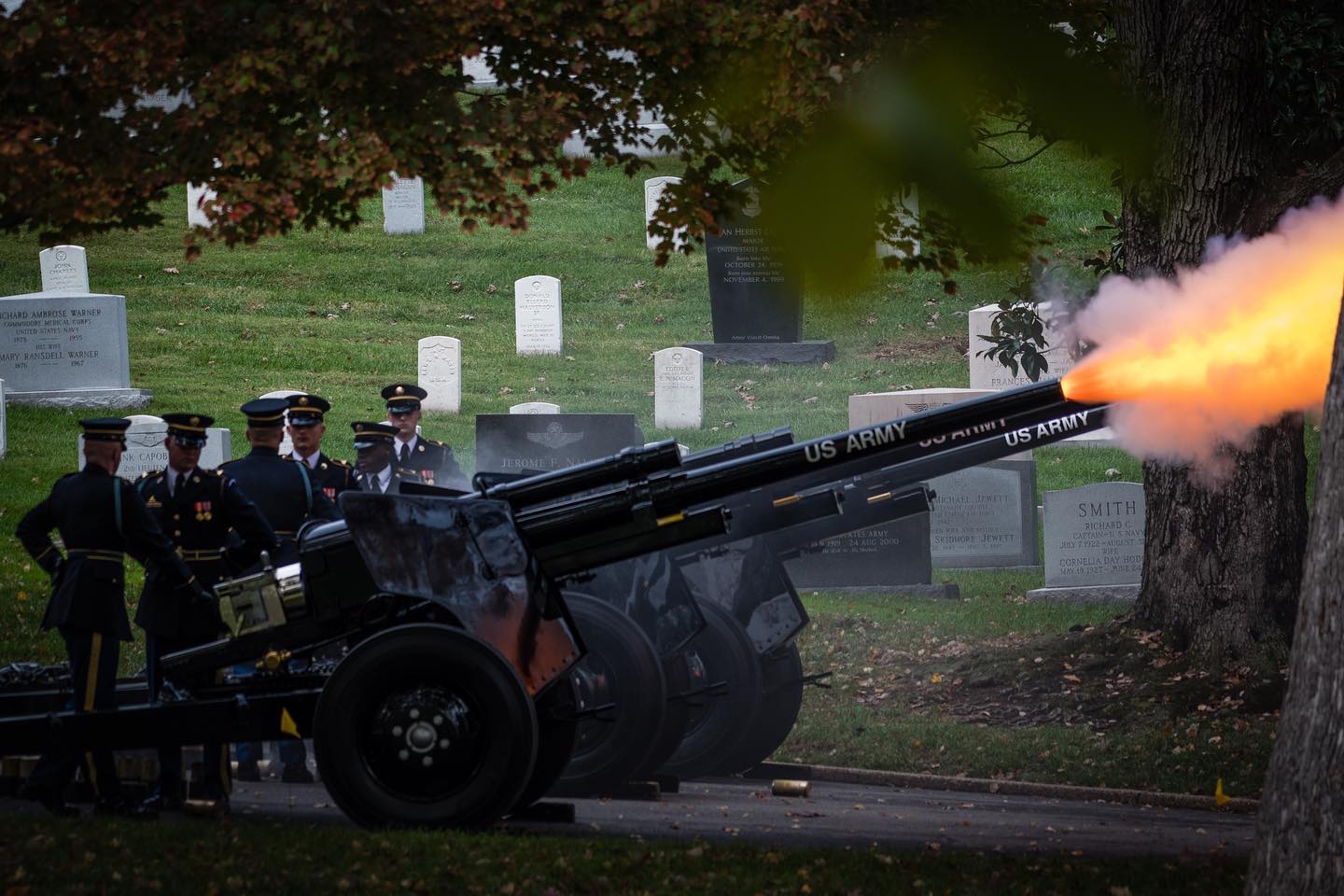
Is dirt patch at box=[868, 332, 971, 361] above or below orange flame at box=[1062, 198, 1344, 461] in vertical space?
above

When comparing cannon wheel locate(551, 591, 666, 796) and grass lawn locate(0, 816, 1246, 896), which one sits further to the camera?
cannon wheel locate(551, 591, 666, 796)

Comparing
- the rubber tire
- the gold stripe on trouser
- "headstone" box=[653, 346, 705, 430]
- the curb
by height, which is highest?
"headstone" box=[653, 346, 705, 430]

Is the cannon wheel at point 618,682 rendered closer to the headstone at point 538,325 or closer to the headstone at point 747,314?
the headstone at point 747,314

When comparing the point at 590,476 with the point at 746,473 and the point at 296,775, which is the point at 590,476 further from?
the point at 296,775

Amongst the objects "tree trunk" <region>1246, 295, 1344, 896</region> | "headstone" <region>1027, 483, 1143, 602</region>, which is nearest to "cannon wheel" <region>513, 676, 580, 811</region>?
"tree trunk" <region>1246, 295, 1344, 896</region>

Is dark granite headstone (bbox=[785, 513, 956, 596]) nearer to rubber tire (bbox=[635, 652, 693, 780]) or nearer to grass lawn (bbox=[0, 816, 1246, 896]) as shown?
rubber tire (bbox=[635, 652, 693, 780])

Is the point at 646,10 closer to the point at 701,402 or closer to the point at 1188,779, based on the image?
the point at 1188,779

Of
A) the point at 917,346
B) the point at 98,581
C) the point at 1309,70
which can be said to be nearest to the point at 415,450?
the point at 98,581

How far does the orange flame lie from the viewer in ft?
26.4

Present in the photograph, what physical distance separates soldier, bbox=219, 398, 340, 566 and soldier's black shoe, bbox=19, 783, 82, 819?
204cm

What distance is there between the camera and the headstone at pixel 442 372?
21.9m

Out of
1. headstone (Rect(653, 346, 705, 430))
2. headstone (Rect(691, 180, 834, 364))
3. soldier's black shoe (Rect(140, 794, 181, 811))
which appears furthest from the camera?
headstone (Rect(691, 180, 834, 364))

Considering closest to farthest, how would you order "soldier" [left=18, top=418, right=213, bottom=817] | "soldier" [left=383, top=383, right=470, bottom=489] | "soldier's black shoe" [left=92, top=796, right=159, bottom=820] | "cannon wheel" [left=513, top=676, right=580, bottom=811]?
"cannon wheel" [left=513, top=676, right=580, bottom=811], "soldier's black shoe" [left=92, top=796, right=159, bottom=820], "soldier" [left=18, top=418, right=213, bottom=817], "soldier" [left=383, top=383, right=470, bottom=489]

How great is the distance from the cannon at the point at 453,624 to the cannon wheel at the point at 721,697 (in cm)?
133
